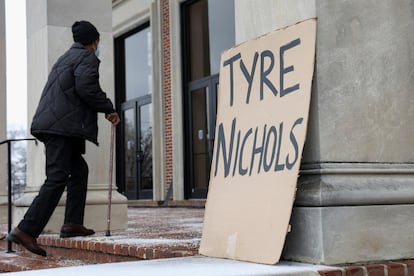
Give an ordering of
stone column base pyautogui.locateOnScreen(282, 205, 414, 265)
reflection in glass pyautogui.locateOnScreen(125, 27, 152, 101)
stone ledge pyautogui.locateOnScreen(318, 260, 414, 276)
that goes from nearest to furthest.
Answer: stone ledge pyautogui.locateOnScreen(318, 260, 414, 276), stone column base pyautogui.locateOnScreen(282, 205, 414, 265), reflection in glass pyautogui.locateOnScreen(125, 27, 152, 101)

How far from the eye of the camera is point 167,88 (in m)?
13.6

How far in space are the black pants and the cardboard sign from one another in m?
1.64

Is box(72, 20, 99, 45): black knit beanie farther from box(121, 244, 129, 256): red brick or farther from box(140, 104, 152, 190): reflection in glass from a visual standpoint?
box(140, 104, 152, 190): reflection in glass

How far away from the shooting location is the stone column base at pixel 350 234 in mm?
3150

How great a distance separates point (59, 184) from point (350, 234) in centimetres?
Result: 248

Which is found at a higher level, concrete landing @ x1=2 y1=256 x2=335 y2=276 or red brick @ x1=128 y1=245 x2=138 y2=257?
concrete landing @ x1=2 y1=256 x2=335 y2=276

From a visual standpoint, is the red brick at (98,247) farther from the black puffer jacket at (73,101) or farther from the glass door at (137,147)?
the glass door at (137,147)

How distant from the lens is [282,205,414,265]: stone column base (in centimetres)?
315

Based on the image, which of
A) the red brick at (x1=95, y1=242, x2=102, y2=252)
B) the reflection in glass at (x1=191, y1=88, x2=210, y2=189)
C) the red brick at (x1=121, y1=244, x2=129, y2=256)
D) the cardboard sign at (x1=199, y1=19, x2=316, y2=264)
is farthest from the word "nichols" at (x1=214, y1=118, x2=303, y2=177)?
the reflection in glass at (x1=191, y1=88, x2=210, y2=189)

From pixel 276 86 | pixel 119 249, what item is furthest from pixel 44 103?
pixel 276 86

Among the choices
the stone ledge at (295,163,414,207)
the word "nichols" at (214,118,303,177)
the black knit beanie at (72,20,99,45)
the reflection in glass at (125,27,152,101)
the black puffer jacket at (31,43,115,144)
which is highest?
the reflection in glass at (125,27,152,101)

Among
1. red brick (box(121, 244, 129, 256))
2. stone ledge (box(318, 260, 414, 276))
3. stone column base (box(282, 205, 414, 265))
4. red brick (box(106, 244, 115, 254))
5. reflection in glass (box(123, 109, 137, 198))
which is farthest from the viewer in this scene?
reflection in glass (box(123, 109, 137, 198))

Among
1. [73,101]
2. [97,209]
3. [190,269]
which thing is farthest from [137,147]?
[190,269]

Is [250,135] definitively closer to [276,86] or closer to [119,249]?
[276,86]
